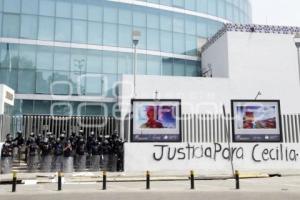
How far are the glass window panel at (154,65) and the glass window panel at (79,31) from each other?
597cm

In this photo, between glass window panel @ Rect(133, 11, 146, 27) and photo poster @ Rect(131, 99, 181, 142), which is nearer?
photo poster @ Rect(131, 99, 181, 142)

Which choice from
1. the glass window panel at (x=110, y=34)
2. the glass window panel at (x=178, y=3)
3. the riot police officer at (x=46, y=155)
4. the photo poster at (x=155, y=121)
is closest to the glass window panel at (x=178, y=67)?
the glass window panel at (x=178, y=3)

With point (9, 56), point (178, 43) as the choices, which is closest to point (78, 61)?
point (9, 56)

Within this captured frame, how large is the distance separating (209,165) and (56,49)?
18.1m

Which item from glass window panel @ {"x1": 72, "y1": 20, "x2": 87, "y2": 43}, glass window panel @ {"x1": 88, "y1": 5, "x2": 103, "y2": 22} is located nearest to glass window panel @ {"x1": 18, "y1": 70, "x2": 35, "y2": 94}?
glass window panel @ {"x1": 72, "y1": 20, "x2": 87, "y2": 43}

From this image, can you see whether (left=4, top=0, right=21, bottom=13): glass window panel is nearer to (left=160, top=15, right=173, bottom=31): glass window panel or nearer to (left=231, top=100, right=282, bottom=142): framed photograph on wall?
(left=160, top=15, right=173, bottom=31): glass window panel

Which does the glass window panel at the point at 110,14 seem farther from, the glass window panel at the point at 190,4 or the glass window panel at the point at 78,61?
the glass window panel at the point at 190,4

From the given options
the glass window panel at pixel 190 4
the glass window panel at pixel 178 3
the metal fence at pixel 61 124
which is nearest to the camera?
the metal fence at pixel 61 124

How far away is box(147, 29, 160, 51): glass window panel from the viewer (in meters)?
38.7

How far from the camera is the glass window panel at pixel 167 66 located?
38.9m

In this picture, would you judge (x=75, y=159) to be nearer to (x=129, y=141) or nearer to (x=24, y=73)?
(x=129, y=141)

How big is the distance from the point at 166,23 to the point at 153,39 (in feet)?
6.89

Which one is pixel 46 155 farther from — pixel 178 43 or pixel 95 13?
pixel 178 43

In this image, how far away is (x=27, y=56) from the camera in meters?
34.4
